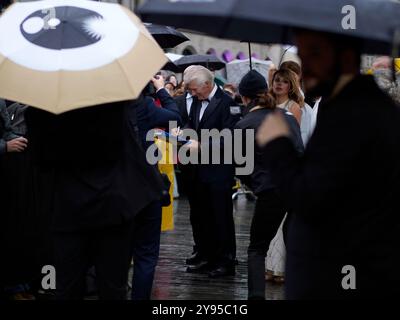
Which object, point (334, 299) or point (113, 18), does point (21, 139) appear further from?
point (334, 299)

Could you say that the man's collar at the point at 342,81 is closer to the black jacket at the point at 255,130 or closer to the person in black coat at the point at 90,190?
the person in black coat at the point at 90,190

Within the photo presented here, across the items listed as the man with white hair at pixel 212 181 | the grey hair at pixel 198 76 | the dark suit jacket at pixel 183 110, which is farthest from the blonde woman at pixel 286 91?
the dark suit jacket at pixel 183 110

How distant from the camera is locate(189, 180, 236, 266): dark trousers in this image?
8.27 meters

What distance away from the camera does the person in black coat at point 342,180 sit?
3.04 meters

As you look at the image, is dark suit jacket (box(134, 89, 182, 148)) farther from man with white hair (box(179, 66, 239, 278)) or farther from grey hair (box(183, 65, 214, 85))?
grey hair (box(183, 65, 214, 85))

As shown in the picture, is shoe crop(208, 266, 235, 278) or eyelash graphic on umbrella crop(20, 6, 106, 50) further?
shoe crop(208, 266, 235, 278)

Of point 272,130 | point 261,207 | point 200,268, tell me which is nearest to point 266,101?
point 261,207

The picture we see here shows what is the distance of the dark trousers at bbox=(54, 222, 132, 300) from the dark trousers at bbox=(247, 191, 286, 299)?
212cm

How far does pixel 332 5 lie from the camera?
11.1 ft

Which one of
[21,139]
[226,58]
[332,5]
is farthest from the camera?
[226,58]

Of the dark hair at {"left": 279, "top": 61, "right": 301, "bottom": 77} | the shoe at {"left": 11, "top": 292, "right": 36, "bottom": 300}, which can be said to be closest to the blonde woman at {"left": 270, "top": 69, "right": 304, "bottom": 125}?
the dark hair at {"left": 279, "top": 61, "right": 301, "bottom": 77}

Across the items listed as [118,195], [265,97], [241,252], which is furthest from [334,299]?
[241,252]

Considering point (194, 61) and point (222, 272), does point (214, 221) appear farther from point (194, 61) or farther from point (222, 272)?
point (194, 61)
